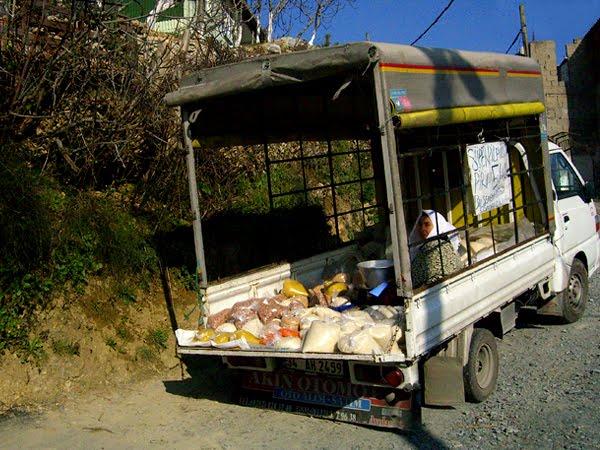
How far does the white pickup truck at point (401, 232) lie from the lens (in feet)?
15.1

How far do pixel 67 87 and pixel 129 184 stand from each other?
147 cm

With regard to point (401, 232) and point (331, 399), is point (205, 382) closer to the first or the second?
point (331, 399)

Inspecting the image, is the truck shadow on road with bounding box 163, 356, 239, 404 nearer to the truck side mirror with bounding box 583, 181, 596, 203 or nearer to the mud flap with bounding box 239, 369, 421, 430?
the mud flap with bounding box 239, 369, 421, 430

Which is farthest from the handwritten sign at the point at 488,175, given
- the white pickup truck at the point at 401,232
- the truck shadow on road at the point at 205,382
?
the truck shadow on road at the point at 205,382

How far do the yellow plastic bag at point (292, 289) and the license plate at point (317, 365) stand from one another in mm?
1166

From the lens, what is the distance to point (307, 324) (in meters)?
5.27

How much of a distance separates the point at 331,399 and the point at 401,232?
144 cm

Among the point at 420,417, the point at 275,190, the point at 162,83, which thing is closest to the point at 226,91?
the point at 420,417

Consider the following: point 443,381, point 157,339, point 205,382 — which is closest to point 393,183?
point 443,381

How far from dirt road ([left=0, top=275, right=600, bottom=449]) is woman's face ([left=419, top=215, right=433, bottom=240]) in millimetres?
1473

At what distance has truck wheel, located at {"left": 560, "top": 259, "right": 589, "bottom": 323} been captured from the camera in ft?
24.3

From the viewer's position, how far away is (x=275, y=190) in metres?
10.4

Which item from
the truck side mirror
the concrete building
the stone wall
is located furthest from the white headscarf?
the concrete building

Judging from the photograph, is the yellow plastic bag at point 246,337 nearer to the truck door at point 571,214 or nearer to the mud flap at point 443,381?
the mud flap at point 443,381
